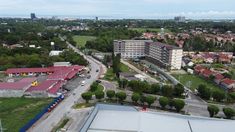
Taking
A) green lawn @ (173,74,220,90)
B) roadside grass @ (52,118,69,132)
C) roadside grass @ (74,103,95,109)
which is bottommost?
green lawn @ (173,74,220,90)

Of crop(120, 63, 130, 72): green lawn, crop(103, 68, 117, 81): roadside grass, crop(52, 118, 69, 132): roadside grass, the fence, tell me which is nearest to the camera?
the fence

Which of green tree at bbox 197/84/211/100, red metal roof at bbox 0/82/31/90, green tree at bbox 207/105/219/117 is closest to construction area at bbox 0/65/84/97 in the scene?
red metal roof at bbox 0/82/31/90

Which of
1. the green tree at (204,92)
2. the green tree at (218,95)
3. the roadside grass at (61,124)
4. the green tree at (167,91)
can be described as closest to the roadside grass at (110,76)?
the green tree at (167,91)

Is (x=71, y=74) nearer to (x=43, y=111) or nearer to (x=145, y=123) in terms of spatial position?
(x=43, y=111)

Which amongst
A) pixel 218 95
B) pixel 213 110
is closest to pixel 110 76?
pixel 218 95

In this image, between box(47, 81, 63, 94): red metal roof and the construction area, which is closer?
the construction area

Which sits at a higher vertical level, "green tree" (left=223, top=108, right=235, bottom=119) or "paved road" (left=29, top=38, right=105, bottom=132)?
"green tree" (left=223, top=108, right=235, bottom=119)

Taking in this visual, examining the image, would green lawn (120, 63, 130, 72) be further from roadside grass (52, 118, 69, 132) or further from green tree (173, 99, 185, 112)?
roadside grass (52, 118, 69, 132)

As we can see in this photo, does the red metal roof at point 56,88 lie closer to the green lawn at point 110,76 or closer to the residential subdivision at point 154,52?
the green lawn at point 110,76
